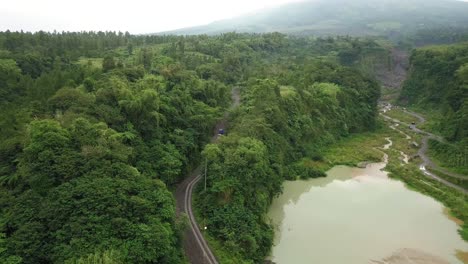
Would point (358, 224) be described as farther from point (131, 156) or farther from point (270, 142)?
point (131, 156)

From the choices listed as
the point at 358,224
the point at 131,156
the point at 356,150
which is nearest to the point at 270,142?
the point at 358,224

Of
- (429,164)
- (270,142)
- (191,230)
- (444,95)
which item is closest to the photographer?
(191,230)

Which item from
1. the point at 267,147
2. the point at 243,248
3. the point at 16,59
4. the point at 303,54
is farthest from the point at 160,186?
the point at 303,54

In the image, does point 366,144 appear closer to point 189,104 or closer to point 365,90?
point 365,90

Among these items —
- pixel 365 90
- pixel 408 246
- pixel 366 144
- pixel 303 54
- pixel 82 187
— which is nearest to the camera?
pixel 82 187

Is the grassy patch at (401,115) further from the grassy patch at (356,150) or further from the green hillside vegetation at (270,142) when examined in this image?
the grassy patch at (356,150)

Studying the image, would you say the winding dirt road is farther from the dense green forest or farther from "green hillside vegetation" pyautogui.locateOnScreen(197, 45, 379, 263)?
the dense green forest
